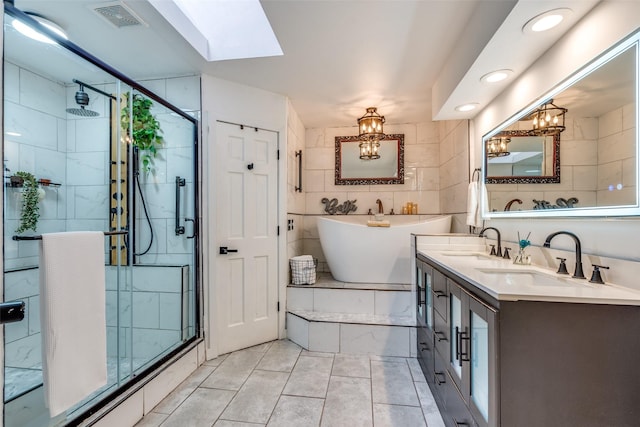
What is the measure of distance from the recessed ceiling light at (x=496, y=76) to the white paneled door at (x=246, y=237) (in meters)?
1.83

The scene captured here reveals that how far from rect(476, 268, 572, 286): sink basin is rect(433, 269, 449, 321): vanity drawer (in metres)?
0.22

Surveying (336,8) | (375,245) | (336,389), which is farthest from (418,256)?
(336,8)

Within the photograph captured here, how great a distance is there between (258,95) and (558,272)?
8.70 ft

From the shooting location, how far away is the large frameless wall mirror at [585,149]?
1168mm

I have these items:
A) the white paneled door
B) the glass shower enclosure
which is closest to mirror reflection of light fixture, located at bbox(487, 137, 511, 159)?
the white paneled door

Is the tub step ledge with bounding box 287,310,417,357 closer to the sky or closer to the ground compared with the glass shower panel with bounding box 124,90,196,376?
closer to the ground

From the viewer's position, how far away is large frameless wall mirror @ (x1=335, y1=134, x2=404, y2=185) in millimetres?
3898

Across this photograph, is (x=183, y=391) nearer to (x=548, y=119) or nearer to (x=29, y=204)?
(x=29, y=204)

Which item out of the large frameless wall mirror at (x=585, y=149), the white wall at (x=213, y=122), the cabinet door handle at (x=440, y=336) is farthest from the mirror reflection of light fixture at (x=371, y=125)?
the cabinet door handle at (x=440, y=336)

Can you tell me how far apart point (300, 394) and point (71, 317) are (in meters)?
1.40

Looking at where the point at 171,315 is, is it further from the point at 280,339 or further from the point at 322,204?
the point at 322,204

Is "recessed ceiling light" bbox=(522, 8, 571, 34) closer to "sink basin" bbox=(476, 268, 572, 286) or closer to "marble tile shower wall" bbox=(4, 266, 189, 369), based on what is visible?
"sink basin" bbox=(476, 268, 572, 286)

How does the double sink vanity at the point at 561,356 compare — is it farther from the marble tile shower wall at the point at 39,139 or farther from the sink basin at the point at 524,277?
the marble tile shower wall at the point at 39,139

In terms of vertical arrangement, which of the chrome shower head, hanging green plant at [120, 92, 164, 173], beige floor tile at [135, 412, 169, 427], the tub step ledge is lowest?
beige floor tile at [135, 412, 169, 427]
